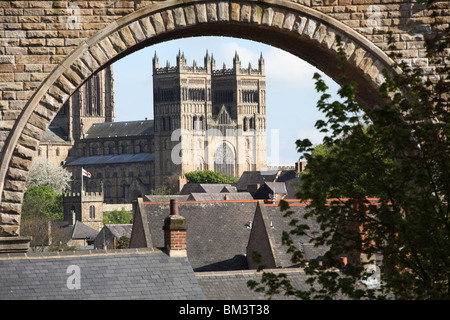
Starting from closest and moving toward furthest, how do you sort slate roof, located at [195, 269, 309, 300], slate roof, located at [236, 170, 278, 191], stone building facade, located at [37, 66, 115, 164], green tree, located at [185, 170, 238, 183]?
slate roof, located at [195, 269, 309, 300], slate roof, located at [236, 170, 278, 191], green tree, located at [185, 170, 238, 183], stone building facade, located at [37, 66, 115, 164]

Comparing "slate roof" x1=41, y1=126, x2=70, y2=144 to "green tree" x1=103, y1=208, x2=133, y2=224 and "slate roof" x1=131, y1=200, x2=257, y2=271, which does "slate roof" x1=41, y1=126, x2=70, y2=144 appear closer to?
"green tree" x1=103, y1=208, x2=133, y2=224

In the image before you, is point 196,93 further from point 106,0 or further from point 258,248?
point 106,0

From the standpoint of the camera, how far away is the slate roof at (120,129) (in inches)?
6516

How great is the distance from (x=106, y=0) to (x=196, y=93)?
15244 centimetres

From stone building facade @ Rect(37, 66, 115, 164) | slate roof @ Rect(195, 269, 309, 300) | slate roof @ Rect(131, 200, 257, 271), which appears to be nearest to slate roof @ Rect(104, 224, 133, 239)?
slate roof @ Rect(131, 200, 257, 271)

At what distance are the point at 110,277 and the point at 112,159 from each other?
147502mm

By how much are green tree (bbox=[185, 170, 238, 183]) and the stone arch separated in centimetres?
13379

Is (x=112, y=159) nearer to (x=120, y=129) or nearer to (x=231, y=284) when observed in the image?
(x=120, y=129)

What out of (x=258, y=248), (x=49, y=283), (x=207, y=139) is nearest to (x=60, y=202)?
(x=207, y=139)

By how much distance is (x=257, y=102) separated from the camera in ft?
541

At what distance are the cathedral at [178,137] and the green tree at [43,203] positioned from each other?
2813 cm

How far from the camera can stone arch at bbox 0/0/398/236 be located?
9492mm

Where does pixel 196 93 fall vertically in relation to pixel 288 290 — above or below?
above
